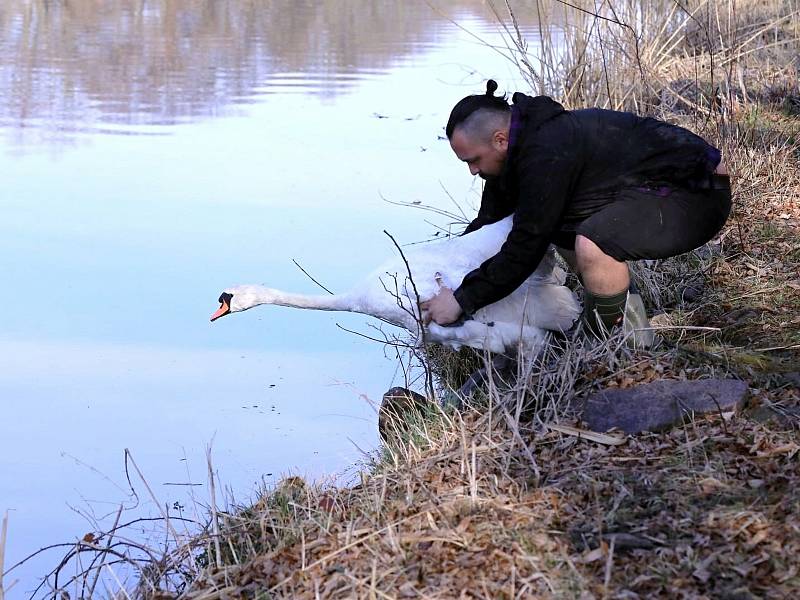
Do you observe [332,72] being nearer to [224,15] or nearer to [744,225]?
[224,15]

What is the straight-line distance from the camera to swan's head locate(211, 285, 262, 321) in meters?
5.79

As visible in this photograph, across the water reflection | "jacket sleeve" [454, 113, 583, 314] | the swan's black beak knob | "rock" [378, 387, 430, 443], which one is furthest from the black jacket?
the water reflection

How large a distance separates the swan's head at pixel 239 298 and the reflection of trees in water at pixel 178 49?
7.13 metres

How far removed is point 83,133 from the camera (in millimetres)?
11609

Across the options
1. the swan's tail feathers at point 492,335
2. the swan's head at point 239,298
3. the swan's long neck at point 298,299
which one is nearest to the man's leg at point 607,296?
the swan's tail feathers at point 492,335

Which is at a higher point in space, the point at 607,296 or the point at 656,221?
the point at 656,221

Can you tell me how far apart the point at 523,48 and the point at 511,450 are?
4117 mm

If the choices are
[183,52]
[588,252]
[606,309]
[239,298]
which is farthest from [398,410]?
[183,52]

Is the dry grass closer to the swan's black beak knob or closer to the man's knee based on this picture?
the man's knee

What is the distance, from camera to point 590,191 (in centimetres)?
498

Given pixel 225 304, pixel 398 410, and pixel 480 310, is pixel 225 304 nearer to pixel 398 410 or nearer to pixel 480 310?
pixel 398 410

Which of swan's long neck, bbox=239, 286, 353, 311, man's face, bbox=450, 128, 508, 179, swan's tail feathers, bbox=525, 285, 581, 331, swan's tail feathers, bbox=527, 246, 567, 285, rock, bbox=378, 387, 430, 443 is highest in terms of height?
man's face, bbox=450, 128, 508, 179

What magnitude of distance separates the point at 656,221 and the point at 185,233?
452 cm

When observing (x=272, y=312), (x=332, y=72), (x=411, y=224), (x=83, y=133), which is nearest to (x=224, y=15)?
(x=332, y=72)
